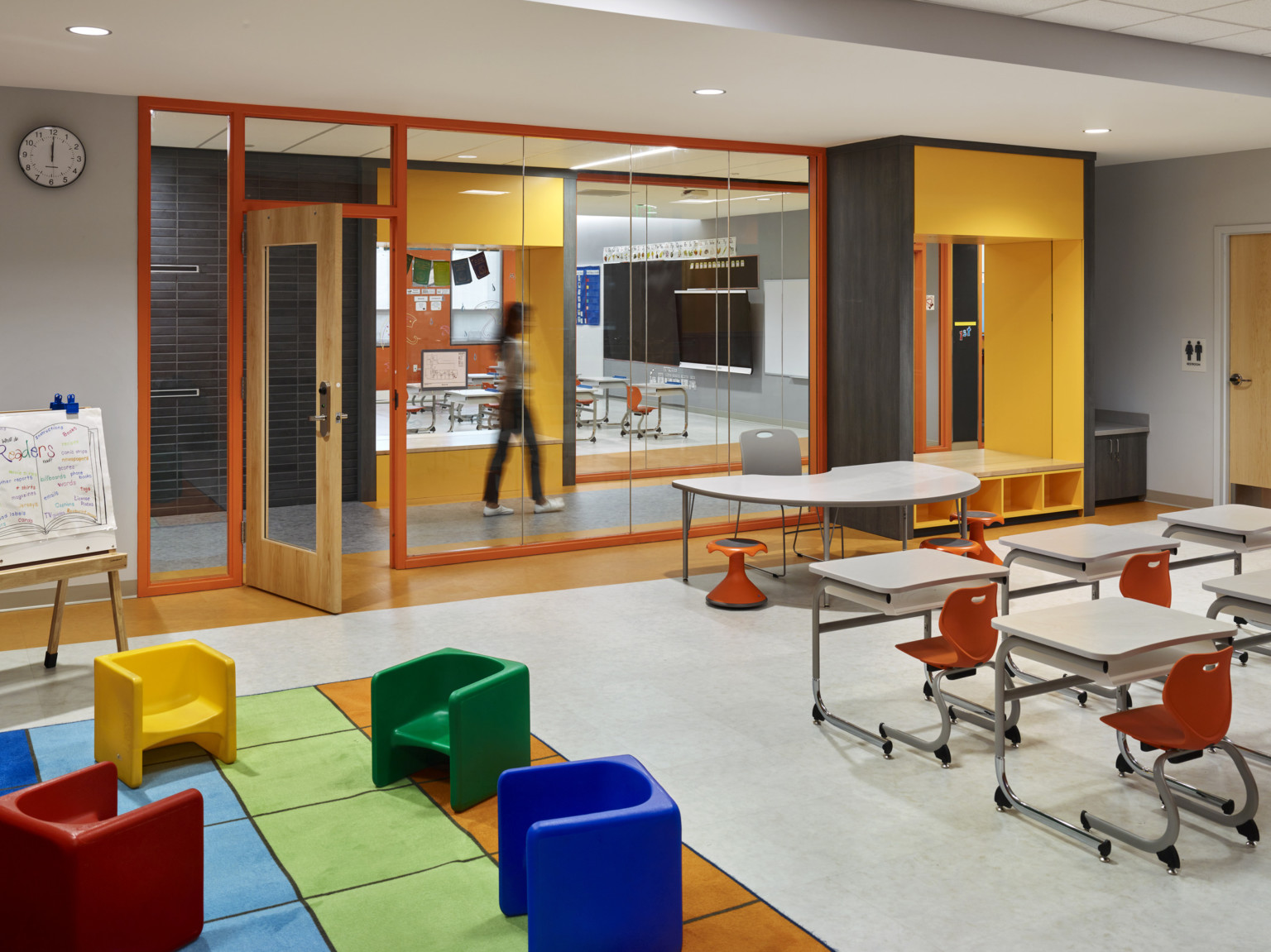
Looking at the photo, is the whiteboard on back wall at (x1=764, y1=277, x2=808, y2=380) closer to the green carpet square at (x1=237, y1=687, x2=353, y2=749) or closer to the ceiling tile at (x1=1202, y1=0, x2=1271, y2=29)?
the ceiling tile at (x1=1202, y1=0, x2=1271, y2=29)

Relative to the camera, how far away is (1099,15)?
5730 millimetres

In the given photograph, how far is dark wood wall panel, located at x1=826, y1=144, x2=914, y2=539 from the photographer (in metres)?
8.26

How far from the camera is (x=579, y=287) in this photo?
26.3 feet

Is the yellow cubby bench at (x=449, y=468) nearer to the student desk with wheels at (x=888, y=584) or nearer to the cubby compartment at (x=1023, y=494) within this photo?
the student desk with wheels at (x=888, y=584)

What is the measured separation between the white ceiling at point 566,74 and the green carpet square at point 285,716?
2.93 m

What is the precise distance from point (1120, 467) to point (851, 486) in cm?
437

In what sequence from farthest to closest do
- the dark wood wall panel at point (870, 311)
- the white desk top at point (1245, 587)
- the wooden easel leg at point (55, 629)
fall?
the dark wood wall panel at point (870, 311)
the wooden easel leg at point (55, 629)
the white desk top at point (1245, 587)

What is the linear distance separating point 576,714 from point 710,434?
4.21 m

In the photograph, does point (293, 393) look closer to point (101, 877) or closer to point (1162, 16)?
point (101, 877)

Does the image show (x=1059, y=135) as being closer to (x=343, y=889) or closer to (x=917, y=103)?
(x=917, y=103)

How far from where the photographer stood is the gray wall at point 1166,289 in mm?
9242

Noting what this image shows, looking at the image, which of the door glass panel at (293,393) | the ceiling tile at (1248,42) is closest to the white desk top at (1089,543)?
the ceiling tile at (1248,42)

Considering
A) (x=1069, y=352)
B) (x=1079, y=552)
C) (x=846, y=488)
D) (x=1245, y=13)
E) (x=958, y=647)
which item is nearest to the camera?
(x=958, y=647)

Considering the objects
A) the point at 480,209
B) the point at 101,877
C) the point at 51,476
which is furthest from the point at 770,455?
the point at 101,877
